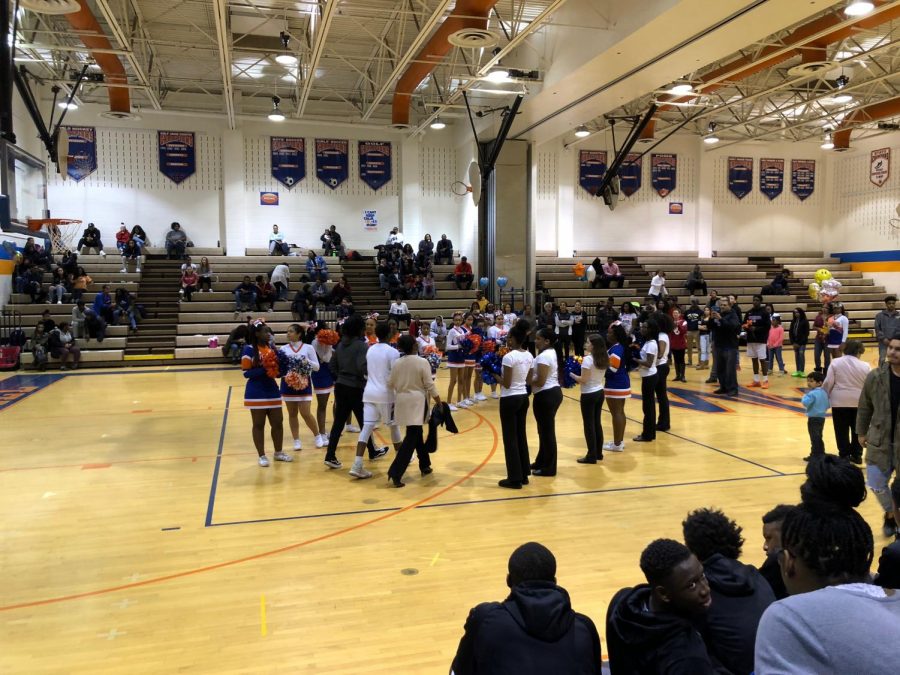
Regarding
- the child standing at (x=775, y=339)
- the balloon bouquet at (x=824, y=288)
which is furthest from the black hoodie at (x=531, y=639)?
the balloon bouquet at (x=824, y=288)

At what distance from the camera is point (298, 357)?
7156mm

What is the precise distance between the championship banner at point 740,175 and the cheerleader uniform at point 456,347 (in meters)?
19.4

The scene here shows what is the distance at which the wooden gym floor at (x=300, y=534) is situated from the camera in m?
3.58

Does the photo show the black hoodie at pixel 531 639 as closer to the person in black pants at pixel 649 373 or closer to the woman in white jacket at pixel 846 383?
the woman in white jacket at pixel 846 383

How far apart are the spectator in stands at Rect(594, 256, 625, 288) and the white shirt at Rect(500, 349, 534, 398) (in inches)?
637

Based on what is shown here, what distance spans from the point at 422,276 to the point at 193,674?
18.0m

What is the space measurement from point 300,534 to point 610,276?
1829 centimetres

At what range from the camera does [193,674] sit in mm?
3242

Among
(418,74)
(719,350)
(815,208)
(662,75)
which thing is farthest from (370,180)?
(815,208)

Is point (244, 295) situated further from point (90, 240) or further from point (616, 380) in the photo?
point (616, 380)

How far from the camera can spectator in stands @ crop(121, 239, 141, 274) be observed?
1991 centimetres

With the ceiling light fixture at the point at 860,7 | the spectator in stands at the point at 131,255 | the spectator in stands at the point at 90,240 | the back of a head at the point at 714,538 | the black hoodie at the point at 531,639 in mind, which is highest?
the ceiling light fixture at the point at 860,7

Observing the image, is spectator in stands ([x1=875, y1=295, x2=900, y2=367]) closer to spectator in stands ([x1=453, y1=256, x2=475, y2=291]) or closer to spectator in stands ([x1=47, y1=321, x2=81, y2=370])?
spectator in stands ([x1=453, y1=256, x2=475, y2=291])

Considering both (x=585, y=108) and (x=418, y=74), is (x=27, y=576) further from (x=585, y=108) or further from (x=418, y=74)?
(x=585, y=108)
